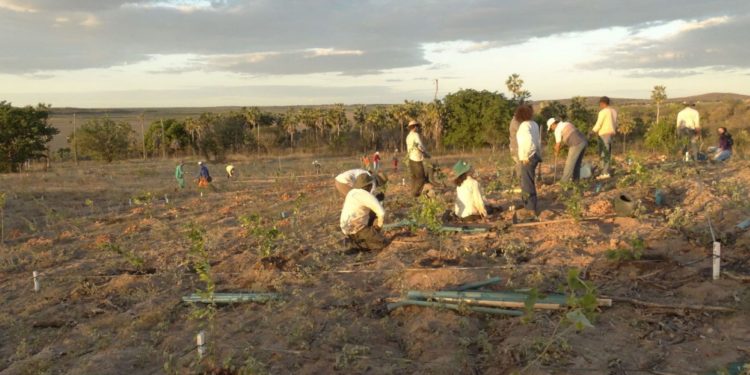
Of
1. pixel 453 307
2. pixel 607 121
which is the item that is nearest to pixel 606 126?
pixel 607 121

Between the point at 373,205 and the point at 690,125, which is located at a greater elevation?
the point at 690,125

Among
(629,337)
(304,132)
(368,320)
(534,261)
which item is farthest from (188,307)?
(304,132)

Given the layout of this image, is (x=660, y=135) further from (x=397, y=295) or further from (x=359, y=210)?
(x=397, y=295)

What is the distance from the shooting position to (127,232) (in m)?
9.64

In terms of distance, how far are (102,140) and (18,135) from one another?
684 centimetres

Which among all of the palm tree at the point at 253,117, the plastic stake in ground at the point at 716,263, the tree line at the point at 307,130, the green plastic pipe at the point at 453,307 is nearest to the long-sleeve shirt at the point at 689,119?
the plastic stake in ground at the point at 716,263

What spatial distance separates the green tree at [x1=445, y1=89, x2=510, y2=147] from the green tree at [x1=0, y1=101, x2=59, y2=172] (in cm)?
2482

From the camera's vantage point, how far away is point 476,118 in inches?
1480

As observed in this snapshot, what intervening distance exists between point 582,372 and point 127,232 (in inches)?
332

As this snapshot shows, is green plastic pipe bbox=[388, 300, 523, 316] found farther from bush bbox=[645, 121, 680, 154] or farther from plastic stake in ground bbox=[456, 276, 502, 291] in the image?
bush bbox=[645, 121, 680, 154]

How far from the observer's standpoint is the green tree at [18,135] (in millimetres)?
28312

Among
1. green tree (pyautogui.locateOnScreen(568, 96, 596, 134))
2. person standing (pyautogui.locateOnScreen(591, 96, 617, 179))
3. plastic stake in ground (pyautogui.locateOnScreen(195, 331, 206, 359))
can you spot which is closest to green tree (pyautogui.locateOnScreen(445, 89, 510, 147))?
green tree (pyautogui.locateOnScreen(568, 96, 596, 134))

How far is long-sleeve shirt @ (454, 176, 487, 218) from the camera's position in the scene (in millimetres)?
7109

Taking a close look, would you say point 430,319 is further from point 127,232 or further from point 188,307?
point 127,232
